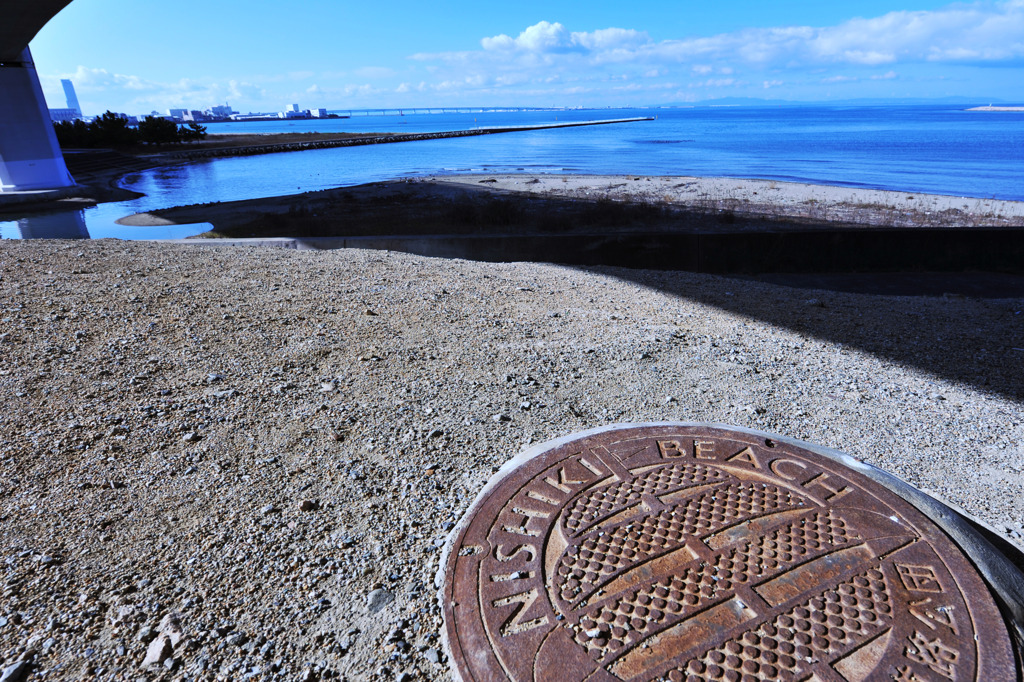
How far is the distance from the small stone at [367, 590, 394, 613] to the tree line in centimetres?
5756

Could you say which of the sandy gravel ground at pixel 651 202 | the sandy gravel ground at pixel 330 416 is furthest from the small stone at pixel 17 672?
the sandy gravel ground at pixel 651 202

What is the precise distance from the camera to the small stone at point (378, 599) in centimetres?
200

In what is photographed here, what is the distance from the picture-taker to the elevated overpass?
21156 mm

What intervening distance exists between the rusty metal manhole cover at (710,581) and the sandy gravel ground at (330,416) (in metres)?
0.26

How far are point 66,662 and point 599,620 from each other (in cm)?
165

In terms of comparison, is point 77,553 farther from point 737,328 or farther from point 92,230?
point 92,230

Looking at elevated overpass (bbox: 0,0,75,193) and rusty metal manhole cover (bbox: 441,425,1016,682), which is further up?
elevated overpass (bbox: 0,0,75,193)

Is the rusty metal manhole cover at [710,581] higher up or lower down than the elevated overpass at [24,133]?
lower down

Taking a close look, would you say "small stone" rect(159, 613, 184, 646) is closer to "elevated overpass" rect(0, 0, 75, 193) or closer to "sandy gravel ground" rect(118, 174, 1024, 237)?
"sandy gravel ground" rect(118, 174, 1024, 237)

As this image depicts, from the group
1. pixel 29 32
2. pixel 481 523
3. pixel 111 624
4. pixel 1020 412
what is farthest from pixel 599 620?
pixel 29 32

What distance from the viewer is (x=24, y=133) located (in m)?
21.5

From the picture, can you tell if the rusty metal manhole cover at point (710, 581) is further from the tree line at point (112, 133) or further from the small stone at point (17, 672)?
the tree line at point (112, 133)

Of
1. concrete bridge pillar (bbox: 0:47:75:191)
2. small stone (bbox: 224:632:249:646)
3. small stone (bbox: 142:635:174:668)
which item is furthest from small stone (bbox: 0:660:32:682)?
concrete bridge pillar (bbox: 0:47:75:191)

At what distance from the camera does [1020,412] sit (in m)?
3.54
